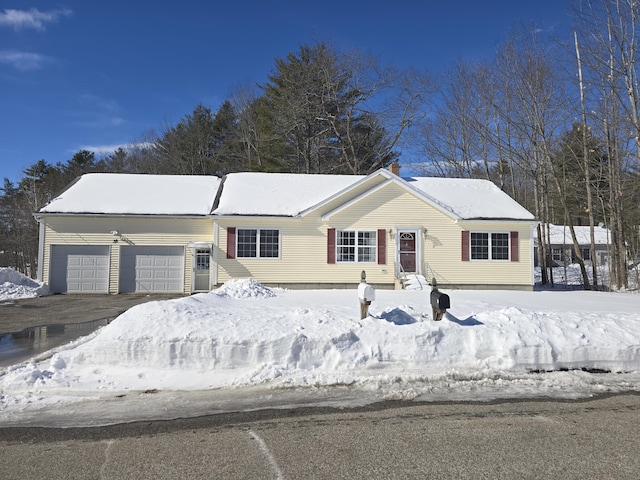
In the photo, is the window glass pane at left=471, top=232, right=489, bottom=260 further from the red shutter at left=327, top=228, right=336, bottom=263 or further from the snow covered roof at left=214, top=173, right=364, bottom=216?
the red shutter at left=327, top=228, right=336, bottom=263

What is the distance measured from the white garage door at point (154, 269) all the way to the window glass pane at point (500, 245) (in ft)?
43.3

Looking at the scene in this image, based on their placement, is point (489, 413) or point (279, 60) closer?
point (489, 413)

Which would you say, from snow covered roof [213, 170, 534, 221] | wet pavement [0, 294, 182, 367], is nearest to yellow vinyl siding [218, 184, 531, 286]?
snow covered roof [213, 170, 534, 221]

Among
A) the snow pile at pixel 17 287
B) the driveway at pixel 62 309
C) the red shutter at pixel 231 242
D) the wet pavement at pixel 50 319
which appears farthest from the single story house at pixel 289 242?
the wet pavement at pixel 50 319

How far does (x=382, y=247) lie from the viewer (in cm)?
1858

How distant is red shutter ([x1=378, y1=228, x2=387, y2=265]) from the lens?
18547 millimetres

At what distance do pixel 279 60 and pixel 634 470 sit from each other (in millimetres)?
36133

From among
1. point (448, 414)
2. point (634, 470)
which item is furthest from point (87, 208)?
point (634, 470)

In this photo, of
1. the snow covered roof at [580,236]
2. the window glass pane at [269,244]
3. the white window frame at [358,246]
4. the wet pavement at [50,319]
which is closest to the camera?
the wet pavement at [50,319]

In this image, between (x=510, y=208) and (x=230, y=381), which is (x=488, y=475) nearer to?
(x=230, y=381)

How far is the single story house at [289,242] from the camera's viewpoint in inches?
720

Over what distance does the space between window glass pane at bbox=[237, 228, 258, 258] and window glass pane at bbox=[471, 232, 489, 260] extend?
906cm

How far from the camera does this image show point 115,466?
12.9 ft

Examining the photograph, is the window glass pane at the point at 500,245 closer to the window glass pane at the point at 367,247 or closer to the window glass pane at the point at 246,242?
the window glass pane at the point at 367,247
